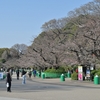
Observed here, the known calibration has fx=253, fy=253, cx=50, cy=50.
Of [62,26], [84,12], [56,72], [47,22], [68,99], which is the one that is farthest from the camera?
[47,22]

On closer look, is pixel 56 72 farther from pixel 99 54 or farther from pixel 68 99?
pixel 68 99

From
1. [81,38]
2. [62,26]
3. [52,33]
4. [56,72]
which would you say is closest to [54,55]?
[56,72]

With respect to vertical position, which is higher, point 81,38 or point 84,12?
point 84,12

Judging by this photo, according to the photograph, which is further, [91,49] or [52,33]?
[52,33]

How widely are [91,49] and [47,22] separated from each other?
3653cm

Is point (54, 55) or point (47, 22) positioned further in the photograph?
point (47, 22)

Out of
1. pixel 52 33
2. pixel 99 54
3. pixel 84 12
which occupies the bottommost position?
pixel 99 54

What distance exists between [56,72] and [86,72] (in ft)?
47.3

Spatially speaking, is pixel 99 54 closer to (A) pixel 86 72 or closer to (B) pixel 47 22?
(A) pixel 86 72

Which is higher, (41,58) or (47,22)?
(47,22)

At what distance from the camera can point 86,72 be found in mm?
32906

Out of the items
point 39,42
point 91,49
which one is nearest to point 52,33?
point 39,42

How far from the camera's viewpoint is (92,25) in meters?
31.4

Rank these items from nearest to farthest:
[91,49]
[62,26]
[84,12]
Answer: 1. [91,49]
2. [84,12]
3. [62,26]
